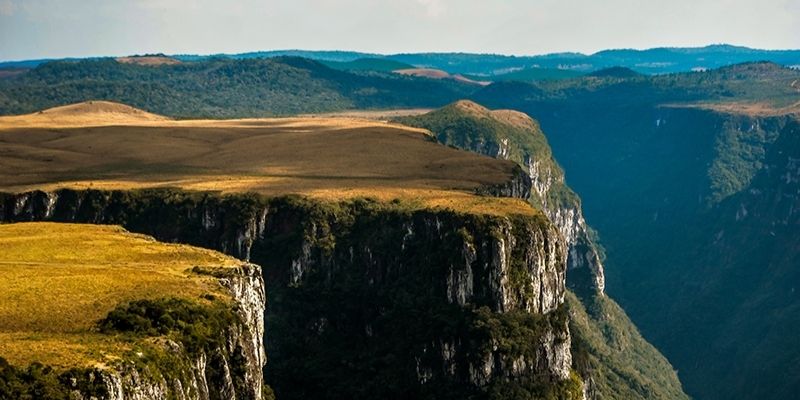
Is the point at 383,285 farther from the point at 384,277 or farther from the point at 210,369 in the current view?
the point at 210,369

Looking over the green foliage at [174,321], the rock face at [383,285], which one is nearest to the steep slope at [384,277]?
the rock face at [383,285]

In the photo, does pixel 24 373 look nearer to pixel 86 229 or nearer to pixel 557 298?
pixel 86 229

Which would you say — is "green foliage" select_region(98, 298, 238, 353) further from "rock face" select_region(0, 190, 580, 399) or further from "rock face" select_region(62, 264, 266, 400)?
"rock face" select_region(0, 190, 580, 399)

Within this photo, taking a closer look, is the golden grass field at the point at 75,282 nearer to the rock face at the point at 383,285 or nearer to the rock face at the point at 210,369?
the rock face at the point at 210,369

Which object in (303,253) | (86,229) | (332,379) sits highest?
(86,229)

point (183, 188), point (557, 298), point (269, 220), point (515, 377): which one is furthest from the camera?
point (183, 188)

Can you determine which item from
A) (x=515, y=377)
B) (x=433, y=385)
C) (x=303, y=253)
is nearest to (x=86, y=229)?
(x=303, y=253)

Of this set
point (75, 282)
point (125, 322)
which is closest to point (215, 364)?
point (125, 322)
